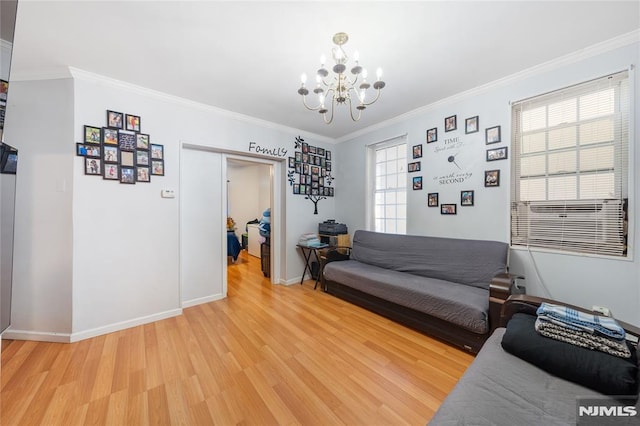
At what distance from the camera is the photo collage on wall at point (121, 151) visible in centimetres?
236

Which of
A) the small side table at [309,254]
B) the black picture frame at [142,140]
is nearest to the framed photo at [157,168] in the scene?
the black picture frame at [142,140]

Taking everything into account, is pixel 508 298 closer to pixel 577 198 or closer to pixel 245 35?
pixel 577 198

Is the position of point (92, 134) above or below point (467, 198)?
above

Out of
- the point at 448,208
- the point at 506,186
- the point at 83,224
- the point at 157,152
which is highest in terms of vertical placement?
the point at 157,152

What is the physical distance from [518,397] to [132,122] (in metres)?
3.75

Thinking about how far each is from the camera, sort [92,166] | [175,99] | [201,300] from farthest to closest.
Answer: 1. [201,300]
2. [175,99]
3. [92,166]

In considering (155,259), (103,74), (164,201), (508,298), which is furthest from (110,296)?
(508,298)

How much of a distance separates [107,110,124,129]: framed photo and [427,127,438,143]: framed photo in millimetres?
3567

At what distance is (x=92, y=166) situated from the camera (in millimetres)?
2357

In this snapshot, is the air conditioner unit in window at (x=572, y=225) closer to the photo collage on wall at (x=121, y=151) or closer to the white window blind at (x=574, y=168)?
the white window blind at (x=574, y=168)

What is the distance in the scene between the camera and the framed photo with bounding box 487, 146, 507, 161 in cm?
249

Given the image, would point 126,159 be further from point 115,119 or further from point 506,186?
point 506,186

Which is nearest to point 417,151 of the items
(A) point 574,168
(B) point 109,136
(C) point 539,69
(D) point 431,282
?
(C) point 539,69

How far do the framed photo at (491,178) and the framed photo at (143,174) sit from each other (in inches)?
148
